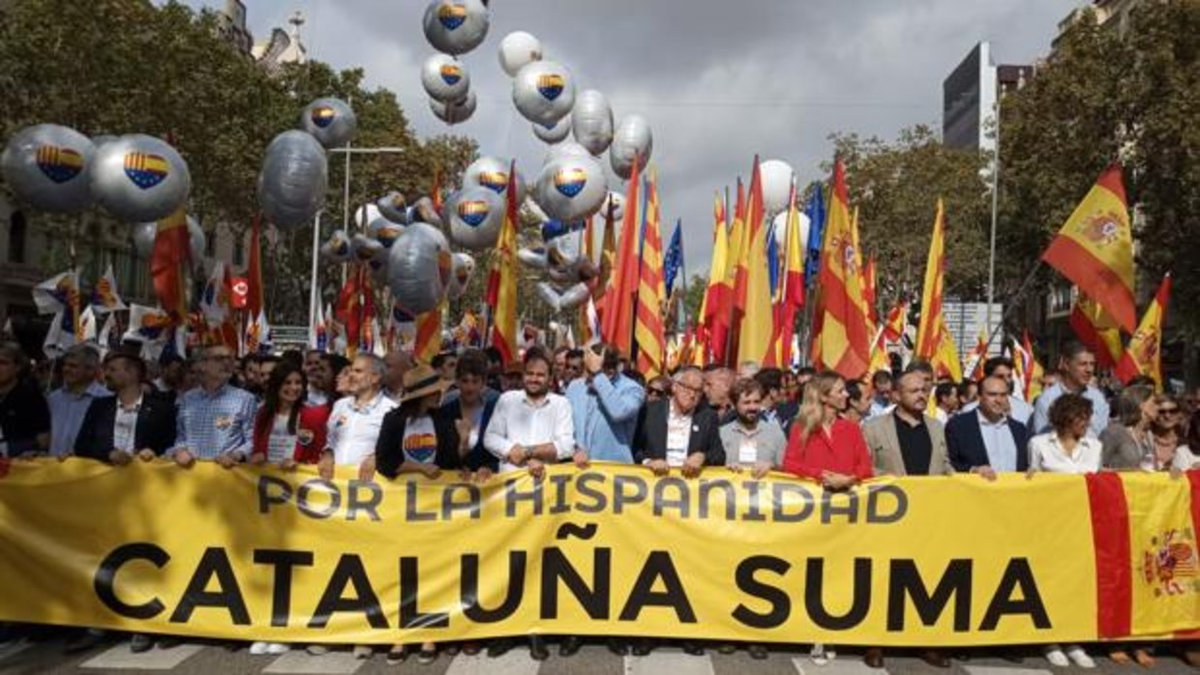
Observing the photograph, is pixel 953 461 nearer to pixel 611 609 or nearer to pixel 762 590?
pixel 762 590

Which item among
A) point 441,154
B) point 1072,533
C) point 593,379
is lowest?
point 1072,533

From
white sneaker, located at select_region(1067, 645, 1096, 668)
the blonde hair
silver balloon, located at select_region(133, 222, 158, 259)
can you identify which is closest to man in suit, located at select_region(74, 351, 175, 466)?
the blonde hair

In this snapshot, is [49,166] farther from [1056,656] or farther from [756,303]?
[1056,656]

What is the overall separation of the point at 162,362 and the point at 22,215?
98.6 feet

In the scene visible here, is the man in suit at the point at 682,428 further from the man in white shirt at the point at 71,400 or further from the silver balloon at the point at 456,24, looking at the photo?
the silver balloon at the point at 456,24

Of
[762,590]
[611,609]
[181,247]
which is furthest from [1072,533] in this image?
[181,247]

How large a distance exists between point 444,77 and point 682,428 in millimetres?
12536

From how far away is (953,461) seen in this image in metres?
7.13

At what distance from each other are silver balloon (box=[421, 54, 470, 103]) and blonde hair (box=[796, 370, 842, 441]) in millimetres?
12973

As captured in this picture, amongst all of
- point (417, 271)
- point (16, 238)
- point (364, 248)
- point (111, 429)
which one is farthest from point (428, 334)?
point (16, 238)

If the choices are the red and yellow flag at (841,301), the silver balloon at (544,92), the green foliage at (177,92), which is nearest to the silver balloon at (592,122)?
the silver balloon at (544,92)

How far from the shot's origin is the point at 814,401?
6684mm

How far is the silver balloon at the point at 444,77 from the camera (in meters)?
18.4

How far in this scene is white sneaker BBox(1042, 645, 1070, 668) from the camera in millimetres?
6570
